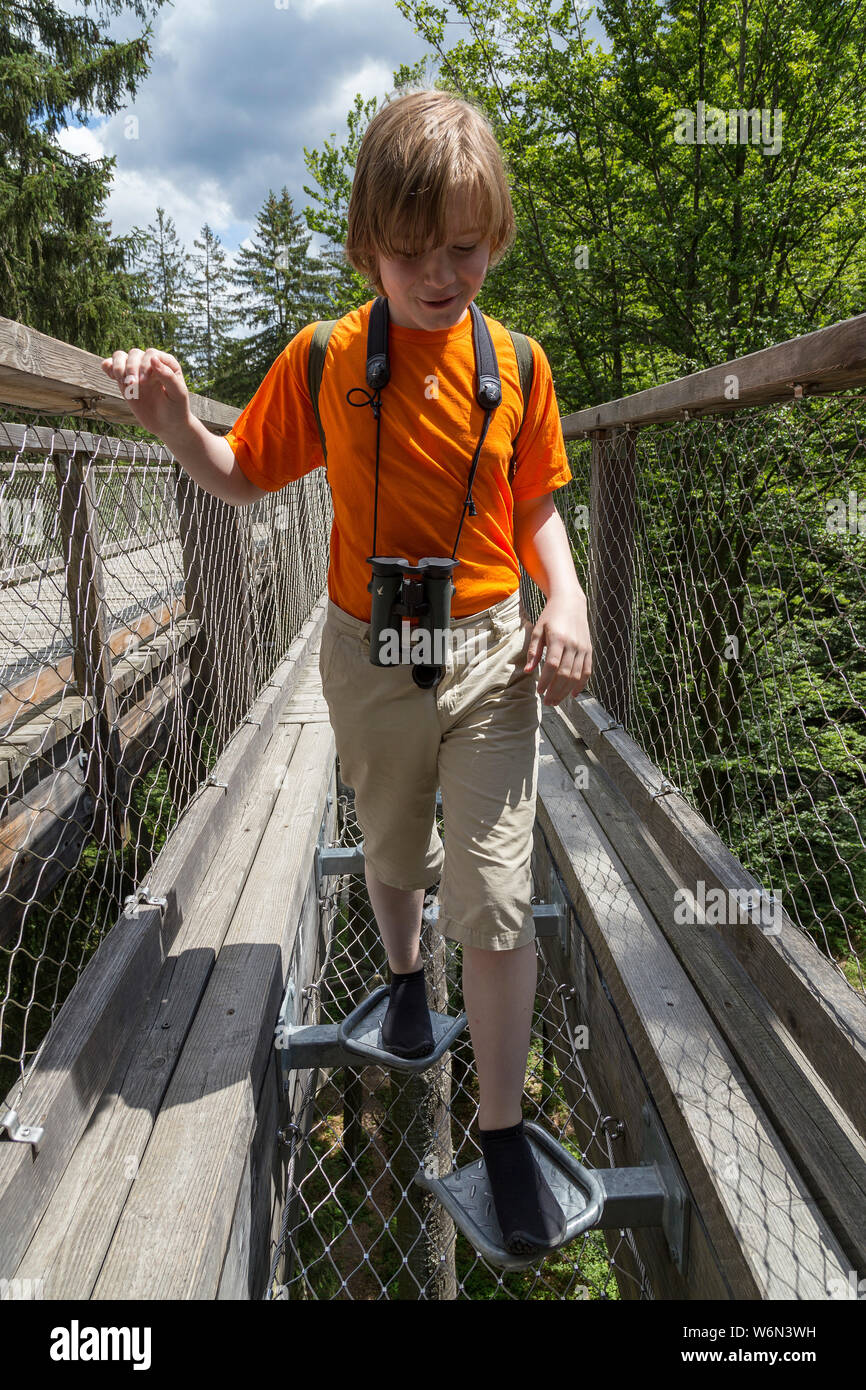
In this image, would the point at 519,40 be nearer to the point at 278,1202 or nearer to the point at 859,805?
the point at 859,805

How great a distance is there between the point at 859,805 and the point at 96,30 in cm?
1530

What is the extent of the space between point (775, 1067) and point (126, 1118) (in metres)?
1.06

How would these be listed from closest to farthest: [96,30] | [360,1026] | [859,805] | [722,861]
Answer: [360,1026]
[722,861]
[859,805]
[96,30]

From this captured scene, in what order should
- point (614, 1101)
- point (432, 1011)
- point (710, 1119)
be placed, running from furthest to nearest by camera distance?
point (432, 1011)
point (614, 1101)
point (710, 1119)

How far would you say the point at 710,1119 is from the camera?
1433 mm

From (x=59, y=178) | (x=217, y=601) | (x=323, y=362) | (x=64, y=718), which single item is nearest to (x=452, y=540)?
(x=323, y=362)

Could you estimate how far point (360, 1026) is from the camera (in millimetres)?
1844

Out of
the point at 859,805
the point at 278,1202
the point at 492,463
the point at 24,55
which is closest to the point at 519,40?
the point at 24,55

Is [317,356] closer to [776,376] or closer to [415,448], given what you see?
[415,448]

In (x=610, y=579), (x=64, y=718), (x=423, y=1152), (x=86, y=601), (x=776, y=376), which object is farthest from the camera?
(x=64, y=718)

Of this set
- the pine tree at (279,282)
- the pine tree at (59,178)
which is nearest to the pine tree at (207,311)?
the pine tree at (279,282)

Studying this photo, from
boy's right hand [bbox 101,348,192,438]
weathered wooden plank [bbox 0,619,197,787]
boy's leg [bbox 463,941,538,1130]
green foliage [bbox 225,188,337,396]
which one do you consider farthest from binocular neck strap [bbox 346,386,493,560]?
green foliage [bbox 225,188,337,396]

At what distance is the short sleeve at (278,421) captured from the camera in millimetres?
1488

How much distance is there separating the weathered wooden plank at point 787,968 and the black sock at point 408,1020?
0.64 m
